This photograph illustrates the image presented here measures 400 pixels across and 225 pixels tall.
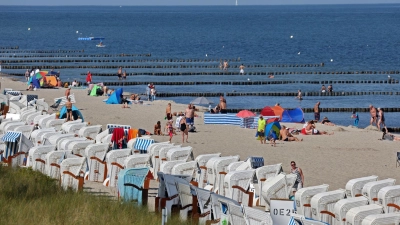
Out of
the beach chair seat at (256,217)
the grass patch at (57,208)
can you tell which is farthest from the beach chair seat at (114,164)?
the beach chair seat at (256,217)

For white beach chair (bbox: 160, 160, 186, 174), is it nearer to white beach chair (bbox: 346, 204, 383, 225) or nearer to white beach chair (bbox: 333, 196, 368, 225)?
white beach chair (bbox: 333, 196, 368, 225)

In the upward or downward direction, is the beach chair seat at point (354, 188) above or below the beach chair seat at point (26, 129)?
below

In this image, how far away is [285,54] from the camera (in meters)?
84.8

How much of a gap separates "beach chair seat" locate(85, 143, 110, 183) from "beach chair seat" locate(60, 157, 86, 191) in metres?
1.37

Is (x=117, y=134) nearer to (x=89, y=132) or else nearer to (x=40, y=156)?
(x=89, y=132)

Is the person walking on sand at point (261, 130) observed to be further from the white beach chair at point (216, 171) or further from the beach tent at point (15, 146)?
the white beach chair at point (216, 171)

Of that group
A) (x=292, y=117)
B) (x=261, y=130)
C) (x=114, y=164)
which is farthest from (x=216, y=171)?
(x=292, y=117)

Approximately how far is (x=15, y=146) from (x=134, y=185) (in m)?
6.17

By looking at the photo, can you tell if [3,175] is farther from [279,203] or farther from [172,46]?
[172,46]

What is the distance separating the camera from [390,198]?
47.5 feet

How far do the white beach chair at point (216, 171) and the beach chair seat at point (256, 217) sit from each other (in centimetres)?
465

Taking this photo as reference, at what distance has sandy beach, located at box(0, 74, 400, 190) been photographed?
70.5ft

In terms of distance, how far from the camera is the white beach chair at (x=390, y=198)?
565 inches

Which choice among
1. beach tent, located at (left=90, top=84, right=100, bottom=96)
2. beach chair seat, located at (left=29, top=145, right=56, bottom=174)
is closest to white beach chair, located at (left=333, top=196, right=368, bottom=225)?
beach chair seat, located at (left=29, top=145, right=56, bottom=174)
